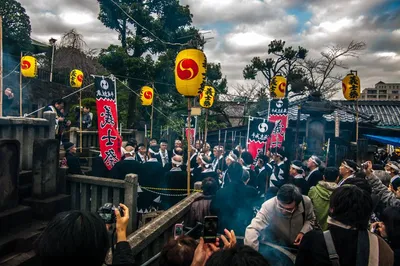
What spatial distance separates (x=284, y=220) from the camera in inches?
147

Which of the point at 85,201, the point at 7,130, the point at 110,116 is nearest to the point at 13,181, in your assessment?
the point at 7,130

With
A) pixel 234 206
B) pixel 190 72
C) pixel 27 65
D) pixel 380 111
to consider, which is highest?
pixel 27 65

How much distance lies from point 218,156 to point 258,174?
9.26ft

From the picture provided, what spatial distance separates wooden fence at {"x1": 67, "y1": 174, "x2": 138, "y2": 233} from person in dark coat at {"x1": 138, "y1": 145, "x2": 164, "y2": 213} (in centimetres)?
161

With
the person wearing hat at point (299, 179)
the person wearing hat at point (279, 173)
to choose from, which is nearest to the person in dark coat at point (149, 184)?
the person wearing hat at point (279, 173)

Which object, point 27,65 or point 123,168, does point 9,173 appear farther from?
point 27,65

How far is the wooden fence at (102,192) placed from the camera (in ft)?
18.0

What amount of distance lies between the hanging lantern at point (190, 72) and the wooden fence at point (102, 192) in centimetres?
301

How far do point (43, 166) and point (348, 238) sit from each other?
528 cm

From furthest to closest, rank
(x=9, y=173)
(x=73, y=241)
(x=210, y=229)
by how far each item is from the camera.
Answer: (x=9, y=173) < (x=210, y=229) < (x=73, y=241)

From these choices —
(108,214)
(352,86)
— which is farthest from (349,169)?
(352,86)

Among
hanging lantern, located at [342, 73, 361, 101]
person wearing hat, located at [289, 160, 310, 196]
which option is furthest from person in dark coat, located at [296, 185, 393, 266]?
hanging lantern, located at [342, 73, 361, 101]

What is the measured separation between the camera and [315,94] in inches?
494

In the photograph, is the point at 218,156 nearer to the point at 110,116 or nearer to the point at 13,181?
the point at 110,116
